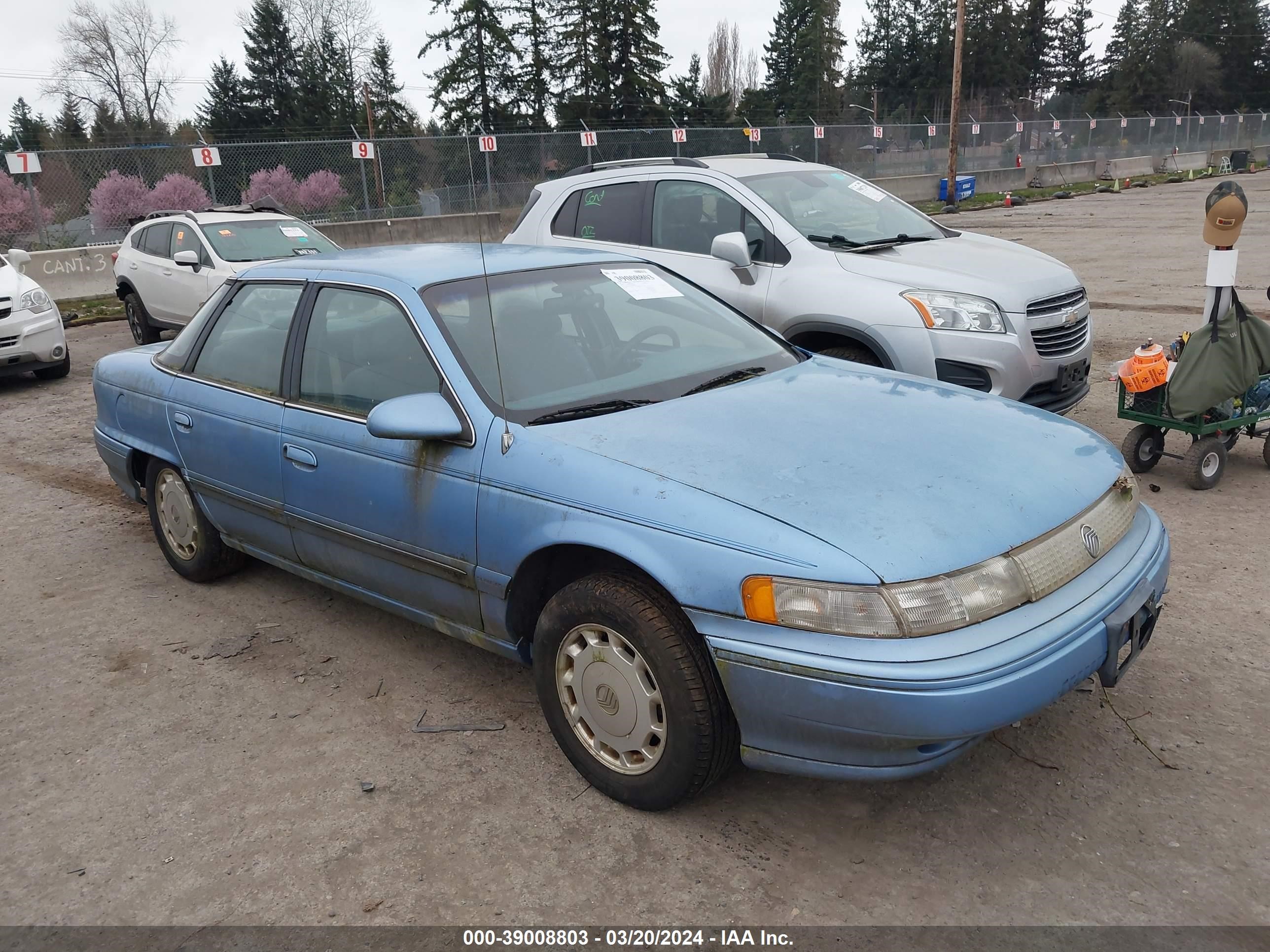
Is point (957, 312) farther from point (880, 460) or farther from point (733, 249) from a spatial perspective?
point (880, 460)

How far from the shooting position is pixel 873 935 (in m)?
2.44

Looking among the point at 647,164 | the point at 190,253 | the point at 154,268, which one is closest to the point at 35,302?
the point at 190,253

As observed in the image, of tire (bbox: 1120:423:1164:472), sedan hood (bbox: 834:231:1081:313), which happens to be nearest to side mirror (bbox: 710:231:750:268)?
sedan hood (bbox: 834:231:1081:313)

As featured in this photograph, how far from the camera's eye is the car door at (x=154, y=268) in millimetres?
11562

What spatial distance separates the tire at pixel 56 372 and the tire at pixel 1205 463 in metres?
10.1

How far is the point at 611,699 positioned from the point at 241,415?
217 cm

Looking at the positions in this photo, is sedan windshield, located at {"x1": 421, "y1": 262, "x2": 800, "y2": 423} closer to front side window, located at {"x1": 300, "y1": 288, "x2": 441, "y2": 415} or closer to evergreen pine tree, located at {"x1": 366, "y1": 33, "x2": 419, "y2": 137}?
front side window, located at {"x1": 300, "y1": 288, "x2": 441, "y2": 415}

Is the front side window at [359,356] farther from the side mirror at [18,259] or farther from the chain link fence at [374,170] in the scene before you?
the side mirror at [18,259]

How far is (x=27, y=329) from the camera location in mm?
9797

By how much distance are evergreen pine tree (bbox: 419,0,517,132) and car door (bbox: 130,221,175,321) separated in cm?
4184

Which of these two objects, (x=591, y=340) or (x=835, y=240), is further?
(x=835, y=240)

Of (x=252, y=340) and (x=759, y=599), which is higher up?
(x=252, y=340)

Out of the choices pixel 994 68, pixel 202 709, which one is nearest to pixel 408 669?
pixel 202 709

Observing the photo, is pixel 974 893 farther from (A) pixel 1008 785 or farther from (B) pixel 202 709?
(B) pixel 202 709
